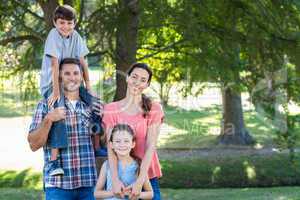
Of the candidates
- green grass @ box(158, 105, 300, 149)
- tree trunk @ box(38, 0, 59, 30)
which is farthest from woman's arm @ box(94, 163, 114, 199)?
green grass @ box(158, 105, 300, 149)

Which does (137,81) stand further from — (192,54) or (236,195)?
(236,195)

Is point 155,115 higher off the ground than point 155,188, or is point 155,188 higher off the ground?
point 155,115

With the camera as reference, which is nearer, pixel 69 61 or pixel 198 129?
pixel 69 61

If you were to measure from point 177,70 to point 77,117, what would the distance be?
18.7 feet

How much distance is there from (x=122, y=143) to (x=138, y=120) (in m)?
0.17

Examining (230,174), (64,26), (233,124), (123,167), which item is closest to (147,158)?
(123,167)

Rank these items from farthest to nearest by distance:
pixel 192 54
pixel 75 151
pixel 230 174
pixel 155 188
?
pixel 230 174, pixel 192 54, pixel 155 188, pixel 75 151

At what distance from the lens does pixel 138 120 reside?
138 inches

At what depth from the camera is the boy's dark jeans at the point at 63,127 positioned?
3309mm

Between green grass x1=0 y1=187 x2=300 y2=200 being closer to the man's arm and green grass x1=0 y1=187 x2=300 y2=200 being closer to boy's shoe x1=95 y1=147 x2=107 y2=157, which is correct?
boy's shoe x1=95 y1=147 x2=107 y2=157

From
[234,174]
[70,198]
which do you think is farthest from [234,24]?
[70,198]

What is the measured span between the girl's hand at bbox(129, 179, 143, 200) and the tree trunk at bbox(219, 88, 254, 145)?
12476 millimetres

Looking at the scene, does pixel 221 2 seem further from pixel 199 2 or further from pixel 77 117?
pixel 77 117

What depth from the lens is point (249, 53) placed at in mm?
7797
